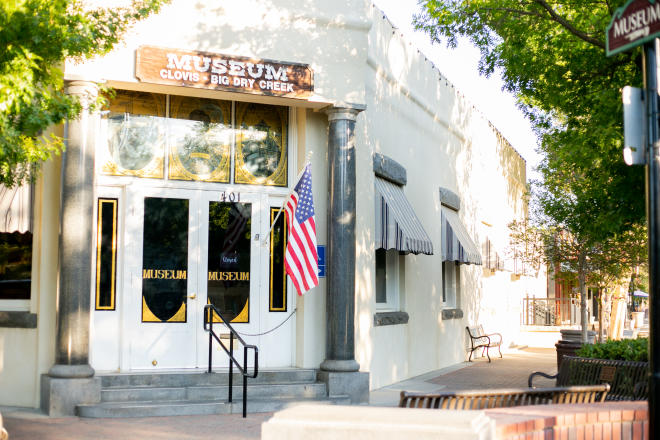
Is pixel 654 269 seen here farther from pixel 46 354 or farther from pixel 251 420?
pixel 46 354

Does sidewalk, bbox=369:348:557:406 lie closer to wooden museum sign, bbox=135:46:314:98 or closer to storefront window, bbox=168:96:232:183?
storefront window, bbox=168:96:232:183

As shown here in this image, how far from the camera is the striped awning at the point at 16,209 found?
10625 millimetres

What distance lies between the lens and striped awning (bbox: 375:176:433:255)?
13.0m

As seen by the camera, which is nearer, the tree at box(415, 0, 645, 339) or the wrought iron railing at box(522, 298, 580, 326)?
the tree at box(415, 0, 645, 339)

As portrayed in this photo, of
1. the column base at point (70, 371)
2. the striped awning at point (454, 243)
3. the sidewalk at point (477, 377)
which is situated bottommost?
the sidewalk at point (477, 377)

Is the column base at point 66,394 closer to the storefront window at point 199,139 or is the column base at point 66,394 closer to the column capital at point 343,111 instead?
the storefront window at point 199,139

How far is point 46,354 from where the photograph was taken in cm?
1036

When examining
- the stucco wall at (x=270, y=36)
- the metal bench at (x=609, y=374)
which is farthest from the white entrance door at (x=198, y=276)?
the metal bench at (x=609, y=374)

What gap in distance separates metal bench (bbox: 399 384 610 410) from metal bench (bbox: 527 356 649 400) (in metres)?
1.83

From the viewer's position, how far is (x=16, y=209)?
35.0 ft

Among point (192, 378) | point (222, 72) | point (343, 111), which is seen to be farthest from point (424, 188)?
point (192, 378)

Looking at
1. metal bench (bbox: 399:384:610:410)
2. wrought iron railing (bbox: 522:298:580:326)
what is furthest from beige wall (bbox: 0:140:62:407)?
wrought iron railing (bbox: 522:298:580:326)

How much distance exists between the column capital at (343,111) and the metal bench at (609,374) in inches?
180

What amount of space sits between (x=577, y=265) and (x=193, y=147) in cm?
996
